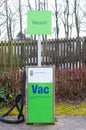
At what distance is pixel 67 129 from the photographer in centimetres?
648

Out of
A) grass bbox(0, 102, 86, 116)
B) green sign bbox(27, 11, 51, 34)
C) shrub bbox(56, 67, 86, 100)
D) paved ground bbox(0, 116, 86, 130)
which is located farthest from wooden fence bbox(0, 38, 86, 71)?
green sign bbox(27, 11, 51, 34)

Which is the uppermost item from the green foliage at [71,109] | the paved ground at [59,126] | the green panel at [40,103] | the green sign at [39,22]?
the green sign at [39,22]

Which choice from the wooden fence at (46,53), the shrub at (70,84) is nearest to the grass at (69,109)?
the shrub at (70,84)

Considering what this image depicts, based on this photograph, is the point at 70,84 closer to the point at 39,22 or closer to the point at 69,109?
the point at 69,109

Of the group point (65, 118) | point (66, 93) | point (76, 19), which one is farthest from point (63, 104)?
point (76, 19)

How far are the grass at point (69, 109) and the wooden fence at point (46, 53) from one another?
159 inches

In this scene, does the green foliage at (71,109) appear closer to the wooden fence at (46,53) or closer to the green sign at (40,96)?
the green sign at (40,96)

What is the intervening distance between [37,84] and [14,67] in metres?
5.95

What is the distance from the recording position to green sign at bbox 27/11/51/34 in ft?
22.0

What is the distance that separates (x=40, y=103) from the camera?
22.1 feet

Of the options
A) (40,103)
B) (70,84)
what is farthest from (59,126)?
(70,84)

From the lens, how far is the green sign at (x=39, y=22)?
669 cm

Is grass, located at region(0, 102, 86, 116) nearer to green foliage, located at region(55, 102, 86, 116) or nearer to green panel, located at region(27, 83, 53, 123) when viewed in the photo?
green foliage, located at region(55, 102, 86, 116)

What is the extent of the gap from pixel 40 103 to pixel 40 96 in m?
0.14
